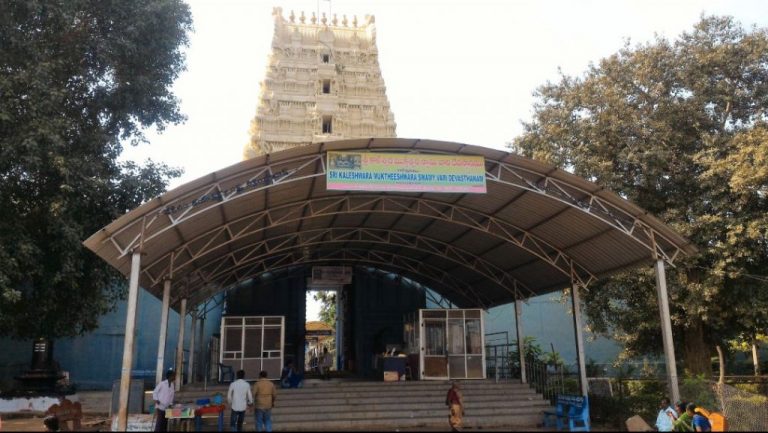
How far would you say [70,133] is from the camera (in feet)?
54.7

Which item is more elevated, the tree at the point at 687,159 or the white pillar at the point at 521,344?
the tree at the point at 687,159

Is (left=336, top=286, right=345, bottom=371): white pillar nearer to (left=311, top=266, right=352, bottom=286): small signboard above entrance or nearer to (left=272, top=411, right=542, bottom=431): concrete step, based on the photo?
(left=311, top=266, right=352, bottom=286): small signboard above entrance

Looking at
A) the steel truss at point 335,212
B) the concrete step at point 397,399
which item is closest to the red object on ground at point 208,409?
the concrete step at point 397,399

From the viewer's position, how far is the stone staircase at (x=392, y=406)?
1348cm

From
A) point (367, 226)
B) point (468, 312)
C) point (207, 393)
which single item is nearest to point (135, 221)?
point (207, 393)

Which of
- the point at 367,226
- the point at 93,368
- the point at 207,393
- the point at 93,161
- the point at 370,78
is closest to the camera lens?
the point at 207,393

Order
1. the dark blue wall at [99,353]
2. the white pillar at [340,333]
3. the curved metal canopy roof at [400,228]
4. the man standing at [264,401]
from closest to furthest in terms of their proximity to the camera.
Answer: the man standing at [264,401]
the curved metal canopy roof at [400,228]
the dark blue wall at [99,353]
the white pillar at [340,333]

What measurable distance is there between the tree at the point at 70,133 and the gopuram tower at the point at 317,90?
58.0 feet

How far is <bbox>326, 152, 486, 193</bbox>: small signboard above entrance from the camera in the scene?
12227 mm

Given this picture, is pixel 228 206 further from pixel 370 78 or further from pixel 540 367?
pixel 370 78

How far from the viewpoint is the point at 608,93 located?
19.9 metres

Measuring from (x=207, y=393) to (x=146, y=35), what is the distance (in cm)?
1084

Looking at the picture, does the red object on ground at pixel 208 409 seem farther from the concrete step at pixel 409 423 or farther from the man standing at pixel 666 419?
the man standing at pixel 666 419

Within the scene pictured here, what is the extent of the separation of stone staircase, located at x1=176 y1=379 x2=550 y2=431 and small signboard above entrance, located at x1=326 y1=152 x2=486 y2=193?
5.59 meters
